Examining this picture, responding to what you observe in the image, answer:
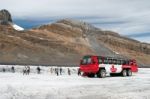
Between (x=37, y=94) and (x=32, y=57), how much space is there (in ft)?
502

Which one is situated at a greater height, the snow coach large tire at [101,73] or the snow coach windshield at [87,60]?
the snow coach windshield at [87,60]

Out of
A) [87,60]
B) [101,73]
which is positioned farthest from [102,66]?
[87,60]

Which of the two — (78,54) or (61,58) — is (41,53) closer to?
(61,58)

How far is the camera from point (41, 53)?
18612cm

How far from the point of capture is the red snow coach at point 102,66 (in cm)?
5234

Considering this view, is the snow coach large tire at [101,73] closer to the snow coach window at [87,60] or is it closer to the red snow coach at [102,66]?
the red snow coach at [102,66]

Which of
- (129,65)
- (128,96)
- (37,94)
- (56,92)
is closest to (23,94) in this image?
(37,94)

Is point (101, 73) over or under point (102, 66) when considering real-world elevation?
under

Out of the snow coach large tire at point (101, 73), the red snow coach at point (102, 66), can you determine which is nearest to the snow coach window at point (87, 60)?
the red snow coach at point (102, 66)

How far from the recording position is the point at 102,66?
52781 millimetres

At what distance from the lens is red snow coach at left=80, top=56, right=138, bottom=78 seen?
5234cm

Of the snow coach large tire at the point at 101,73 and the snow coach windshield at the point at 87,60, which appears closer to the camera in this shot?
the snow coach large tire at the point at 101,73

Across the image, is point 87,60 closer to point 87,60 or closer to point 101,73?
point 87,60

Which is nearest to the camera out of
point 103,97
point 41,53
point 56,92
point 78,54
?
point 103,97
